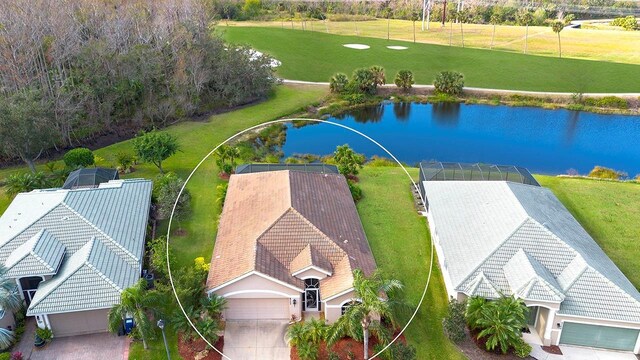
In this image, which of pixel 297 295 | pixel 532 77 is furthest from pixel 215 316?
pixel 532 77

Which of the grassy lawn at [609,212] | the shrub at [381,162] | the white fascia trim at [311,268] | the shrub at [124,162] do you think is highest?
the shrub at [124,162]

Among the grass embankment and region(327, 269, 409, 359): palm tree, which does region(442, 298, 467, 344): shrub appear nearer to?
region(327, 269, 409, 359): palm tree

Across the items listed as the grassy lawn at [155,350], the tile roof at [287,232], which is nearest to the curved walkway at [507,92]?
the tile roof at [287,232]

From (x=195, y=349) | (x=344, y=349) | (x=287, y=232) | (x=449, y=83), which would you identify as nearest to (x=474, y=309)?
(x=344, y=349)

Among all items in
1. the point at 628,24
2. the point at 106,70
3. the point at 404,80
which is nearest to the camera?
the point at 106,70

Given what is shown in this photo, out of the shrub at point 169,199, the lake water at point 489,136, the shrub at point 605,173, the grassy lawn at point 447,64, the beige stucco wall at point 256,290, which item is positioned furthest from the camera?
the grassy lawn at point 447,64

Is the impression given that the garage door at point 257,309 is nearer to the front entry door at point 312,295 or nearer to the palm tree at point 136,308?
the front entry door at point 312,295

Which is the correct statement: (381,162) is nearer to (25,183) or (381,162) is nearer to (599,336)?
(599,336)
